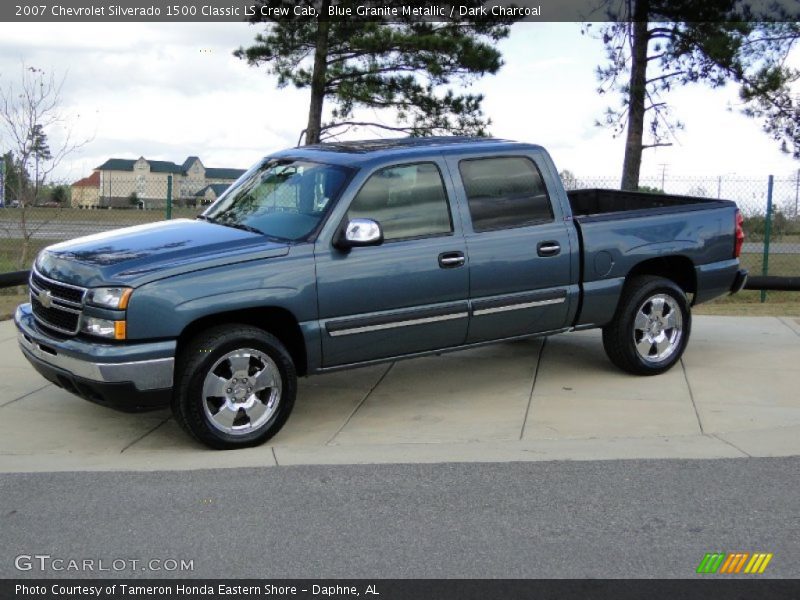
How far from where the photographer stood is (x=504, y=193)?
7723 mm

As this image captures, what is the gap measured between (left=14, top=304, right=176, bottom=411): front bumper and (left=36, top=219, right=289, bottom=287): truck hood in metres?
0.40

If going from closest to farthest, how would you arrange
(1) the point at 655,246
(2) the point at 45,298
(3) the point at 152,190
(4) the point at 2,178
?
(2) the point at 45,298
(1) the point at 655,246
(3) the point at 152,190
(4) the point at 2,178

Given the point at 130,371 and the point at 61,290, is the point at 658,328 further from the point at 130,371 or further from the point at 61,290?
the point at 61,290

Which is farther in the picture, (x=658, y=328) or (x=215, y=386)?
(x=658, y=328)

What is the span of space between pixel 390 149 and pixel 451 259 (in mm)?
947

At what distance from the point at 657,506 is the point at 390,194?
2.89m

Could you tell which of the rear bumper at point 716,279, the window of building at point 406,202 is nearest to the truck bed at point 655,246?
the rear bumper at point 716,279

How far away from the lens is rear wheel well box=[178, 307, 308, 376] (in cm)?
655

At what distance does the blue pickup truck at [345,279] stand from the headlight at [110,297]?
0.03ft

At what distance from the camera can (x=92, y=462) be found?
21.0ft
